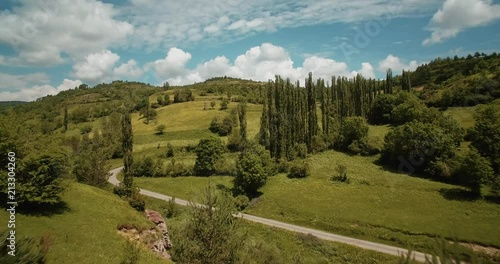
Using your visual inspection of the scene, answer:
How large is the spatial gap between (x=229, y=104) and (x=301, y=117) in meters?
63.4

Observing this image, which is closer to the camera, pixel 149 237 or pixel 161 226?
pixel 149 237

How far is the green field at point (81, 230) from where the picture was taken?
76.4 feet

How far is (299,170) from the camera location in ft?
203

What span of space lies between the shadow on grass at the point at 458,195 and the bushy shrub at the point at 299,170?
23.6m

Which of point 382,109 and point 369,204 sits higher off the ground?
point 382,109

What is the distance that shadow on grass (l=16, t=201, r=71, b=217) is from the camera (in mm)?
26484

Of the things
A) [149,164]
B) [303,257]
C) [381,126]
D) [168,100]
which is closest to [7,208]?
[303,257]

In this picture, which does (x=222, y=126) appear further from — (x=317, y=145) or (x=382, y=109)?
(x=382, y=109)

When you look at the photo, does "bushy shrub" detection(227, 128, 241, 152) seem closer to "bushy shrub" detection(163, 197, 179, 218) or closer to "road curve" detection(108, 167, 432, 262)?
"road curve" detection(108, 167, 432, 262)

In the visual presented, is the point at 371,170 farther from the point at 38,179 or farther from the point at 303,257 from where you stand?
the point at 38,179

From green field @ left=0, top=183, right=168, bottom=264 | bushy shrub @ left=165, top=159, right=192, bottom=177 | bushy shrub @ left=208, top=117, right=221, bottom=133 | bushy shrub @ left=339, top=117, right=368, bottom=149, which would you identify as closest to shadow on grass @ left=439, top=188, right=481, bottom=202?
bushy shrub @ left=339, top=117, right=368, bottom=149

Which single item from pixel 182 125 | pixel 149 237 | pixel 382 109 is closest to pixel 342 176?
pixel 149 237

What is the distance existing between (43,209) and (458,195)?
183 feet

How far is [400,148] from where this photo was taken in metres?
61.6
